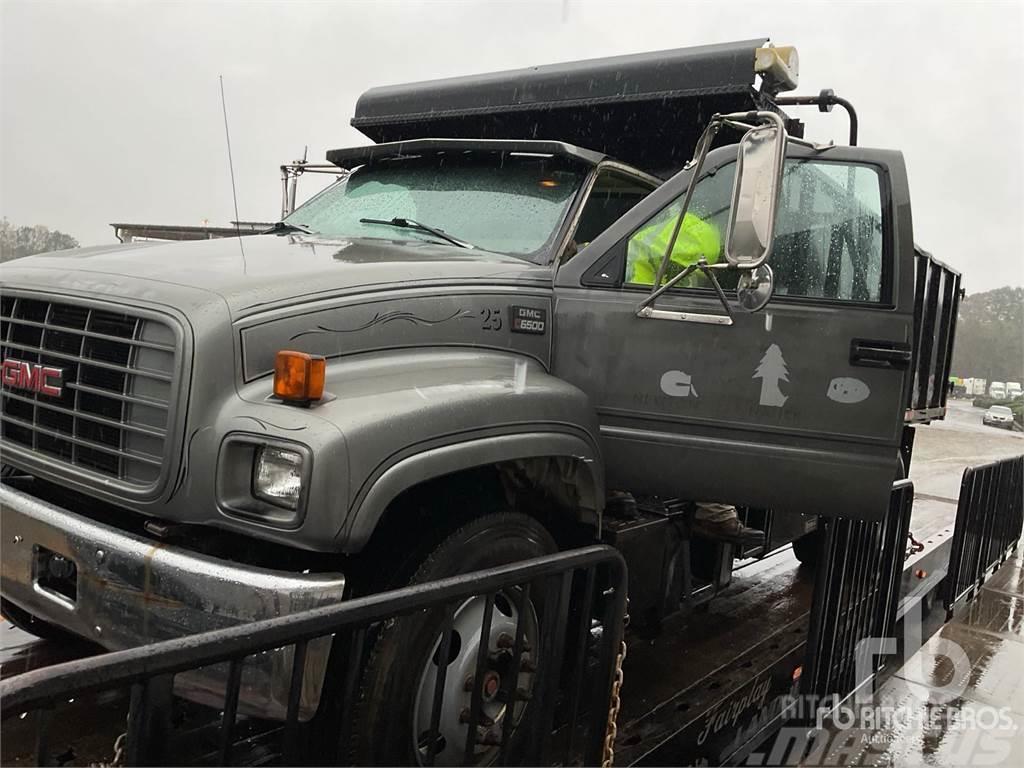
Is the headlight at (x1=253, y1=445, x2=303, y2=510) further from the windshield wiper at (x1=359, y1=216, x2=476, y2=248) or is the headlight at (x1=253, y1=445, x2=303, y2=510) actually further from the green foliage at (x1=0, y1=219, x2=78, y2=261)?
the green foliage at (x1=0, y1=219, x2=78, y2=261)

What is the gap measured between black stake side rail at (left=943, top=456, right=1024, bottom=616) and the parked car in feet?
113

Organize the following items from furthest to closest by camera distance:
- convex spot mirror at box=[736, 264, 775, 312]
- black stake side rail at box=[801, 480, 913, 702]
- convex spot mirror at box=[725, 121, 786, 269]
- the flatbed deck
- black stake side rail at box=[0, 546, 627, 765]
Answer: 1. black stake side rail at box=[801, 480, 913, 702]
2. the flatbed deck
3. convex spot mirror at box=[736, 264, 775, 312]
4. convex spot mirror at box=[725, 121, 786, 269]
5. black stake side rail at box=[0, 546, 627, 765]

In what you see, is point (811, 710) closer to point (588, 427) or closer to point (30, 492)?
point (588, 427)

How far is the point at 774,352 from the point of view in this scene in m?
3.27

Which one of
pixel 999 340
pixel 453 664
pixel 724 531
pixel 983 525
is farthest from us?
pixel 999 340

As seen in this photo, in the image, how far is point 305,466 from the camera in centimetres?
227

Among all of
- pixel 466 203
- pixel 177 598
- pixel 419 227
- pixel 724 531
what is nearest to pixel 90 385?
pixel 177 598

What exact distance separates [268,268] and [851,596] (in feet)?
10.8

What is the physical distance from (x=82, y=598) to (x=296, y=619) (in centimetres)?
112

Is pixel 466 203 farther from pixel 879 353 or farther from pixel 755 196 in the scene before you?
pixel 879 353

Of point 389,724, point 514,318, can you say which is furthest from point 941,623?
point 389,724

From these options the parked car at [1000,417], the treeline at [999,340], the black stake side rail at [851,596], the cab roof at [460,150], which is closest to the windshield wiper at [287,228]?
the cab roof at [460,150]

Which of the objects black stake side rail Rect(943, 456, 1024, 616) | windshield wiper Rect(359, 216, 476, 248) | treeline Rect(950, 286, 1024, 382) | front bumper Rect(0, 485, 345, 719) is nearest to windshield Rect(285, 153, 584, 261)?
windshield wiper Rect(359, 216, 476, 248)

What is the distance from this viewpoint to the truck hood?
8.83ft
